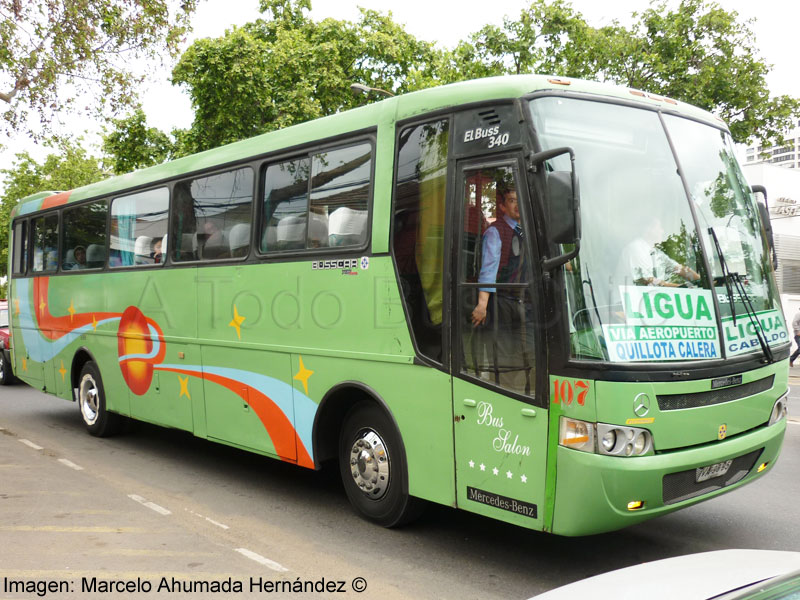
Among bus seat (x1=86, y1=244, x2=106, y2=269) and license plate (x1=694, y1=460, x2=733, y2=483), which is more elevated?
bus seat (x1=86, y1=244, x2=106, y2=269)

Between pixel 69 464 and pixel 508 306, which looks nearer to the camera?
pixel 508 306

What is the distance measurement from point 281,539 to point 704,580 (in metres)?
3.68

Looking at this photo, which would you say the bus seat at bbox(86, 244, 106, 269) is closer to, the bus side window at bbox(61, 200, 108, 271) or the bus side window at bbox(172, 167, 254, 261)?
the bus side window at bbox(61, 200, 108, 271)

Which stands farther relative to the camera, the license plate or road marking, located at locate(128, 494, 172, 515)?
road marking, located at locate(128, 494, 172, 515)

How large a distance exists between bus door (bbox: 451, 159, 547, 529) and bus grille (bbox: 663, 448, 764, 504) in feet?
2.43

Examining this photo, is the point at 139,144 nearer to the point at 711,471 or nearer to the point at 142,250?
the point at 142,250

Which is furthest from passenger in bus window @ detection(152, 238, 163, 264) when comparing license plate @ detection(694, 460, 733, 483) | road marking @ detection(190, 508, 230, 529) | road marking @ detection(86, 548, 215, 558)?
license plate @ detection(694, 460, 733, 483)

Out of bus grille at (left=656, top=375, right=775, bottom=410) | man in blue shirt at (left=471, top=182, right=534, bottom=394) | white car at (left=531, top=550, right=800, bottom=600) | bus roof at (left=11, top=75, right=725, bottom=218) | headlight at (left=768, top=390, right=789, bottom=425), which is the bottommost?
white car at (left=531, top=550, right=800, bottom=600)

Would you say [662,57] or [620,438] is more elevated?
[662,57]

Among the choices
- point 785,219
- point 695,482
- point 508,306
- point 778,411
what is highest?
point 785,219

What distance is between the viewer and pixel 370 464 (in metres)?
5.92

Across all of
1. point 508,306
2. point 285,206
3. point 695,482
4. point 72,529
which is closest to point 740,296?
point 695,482

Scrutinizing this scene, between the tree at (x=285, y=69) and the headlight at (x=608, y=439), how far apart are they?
16.3 meters

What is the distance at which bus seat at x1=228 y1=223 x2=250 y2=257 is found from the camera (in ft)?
23.6
